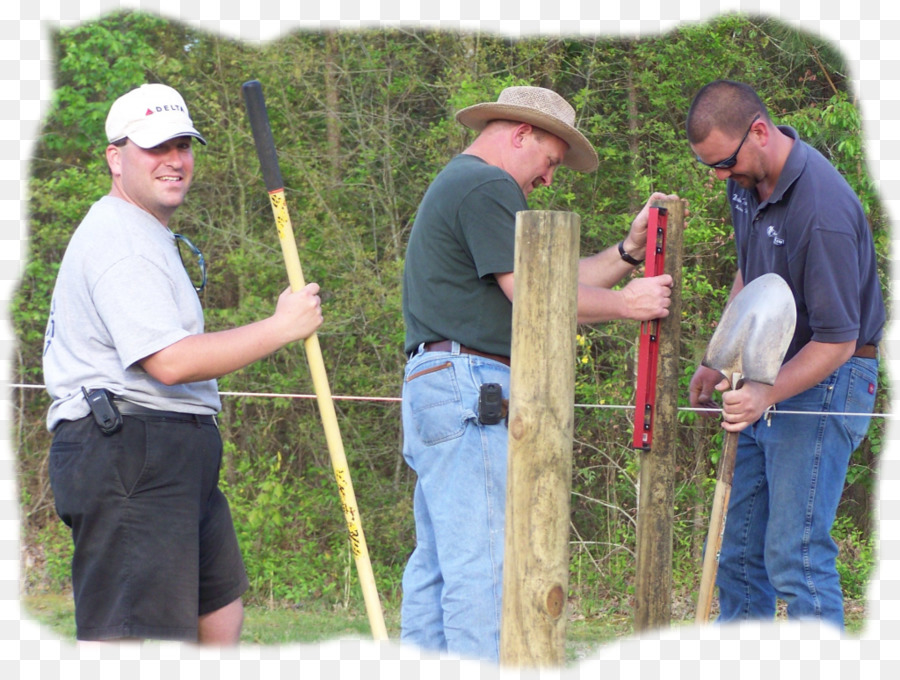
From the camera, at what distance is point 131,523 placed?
2.74 metres

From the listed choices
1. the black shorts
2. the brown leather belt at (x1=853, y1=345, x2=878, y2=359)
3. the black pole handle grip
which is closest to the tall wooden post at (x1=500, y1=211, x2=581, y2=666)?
the black pole handle grip

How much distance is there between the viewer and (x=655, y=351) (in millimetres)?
3424

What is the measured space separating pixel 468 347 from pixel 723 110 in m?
1.28

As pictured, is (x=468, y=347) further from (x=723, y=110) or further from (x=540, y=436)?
(x=723, y=110)

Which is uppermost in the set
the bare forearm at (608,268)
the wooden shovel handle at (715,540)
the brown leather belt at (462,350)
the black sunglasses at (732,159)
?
the black sunglasses at (732,159)

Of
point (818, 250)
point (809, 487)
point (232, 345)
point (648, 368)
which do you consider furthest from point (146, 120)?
point (809, 487)

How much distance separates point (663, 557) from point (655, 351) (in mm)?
725

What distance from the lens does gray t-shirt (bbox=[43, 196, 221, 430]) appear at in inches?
106

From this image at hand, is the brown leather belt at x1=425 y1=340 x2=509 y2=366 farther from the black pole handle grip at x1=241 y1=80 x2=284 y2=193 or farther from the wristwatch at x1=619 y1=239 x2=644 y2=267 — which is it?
the wristwatch at x1=619 y1=239 x2=644 y2=267

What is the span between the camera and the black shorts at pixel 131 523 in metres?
2.73

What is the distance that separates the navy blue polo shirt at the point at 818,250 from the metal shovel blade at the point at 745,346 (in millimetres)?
120

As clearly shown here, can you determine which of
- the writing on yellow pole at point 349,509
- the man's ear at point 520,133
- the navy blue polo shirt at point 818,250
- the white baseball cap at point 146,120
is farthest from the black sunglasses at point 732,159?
the white baseball cap at point 146,120

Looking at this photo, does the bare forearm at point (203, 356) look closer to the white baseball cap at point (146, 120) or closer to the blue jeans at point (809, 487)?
the white baseball cap at point (146, 120)

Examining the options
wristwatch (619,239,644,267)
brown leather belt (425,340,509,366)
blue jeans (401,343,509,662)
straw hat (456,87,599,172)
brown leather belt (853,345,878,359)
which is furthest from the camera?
wristwatch (619,239,644,267)
